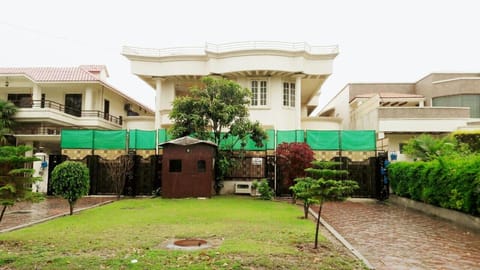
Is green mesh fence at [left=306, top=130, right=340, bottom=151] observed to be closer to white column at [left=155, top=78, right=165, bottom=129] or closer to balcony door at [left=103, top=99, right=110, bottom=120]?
white column at [left=155, top=78, right=165, bottom=129]

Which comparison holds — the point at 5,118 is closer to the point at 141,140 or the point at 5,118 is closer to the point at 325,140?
the point at 141,140

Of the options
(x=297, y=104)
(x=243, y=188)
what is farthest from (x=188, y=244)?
(x=297, y=104)

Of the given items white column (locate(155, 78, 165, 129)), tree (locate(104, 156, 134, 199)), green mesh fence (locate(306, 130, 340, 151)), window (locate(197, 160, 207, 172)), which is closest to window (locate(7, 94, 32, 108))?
white column (locate(155, 78, 165, 129))

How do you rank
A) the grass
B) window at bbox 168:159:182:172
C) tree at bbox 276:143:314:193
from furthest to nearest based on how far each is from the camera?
window at bbox 168:159:182:172, tree at bbox 276:143:314:193, the grass

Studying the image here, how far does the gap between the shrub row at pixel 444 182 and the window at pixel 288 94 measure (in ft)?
28.6

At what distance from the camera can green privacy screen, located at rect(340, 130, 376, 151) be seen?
16422 mm

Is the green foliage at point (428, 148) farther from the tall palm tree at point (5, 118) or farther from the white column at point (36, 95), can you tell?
the white column at point (36, 95)

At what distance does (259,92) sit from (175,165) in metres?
8.52

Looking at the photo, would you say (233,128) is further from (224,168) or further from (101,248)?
(101,248)

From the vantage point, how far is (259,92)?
71.2ft

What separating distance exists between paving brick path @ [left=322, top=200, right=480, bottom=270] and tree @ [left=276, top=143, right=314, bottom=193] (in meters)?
1.70

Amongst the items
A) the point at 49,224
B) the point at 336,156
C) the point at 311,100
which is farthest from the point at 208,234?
the point at 311,100

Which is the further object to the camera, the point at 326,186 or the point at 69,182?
the point at 69,182

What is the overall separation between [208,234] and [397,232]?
4485mm
